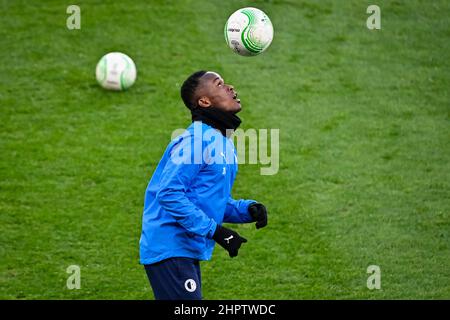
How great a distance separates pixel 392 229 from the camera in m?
9.12

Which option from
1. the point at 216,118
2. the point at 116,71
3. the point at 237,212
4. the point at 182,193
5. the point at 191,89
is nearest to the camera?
the point at 182,193

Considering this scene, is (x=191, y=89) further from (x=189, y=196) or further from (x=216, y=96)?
(x=189, y=196)

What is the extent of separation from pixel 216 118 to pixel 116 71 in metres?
5.91

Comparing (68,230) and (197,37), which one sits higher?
(197,37)

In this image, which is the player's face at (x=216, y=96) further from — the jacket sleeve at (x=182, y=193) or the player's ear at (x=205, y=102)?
the jacket sleeve at (x=182, y=193)

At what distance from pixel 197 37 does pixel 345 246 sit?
5.76m

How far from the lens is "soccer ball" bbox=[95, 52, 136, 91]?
1165 centimetres

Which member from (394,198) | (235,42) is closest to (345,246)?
(394,198)

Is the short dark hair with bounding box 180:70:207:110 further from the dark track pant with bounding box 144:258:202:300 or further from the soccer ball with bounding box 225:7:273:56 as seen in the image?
the dark track pant with bounding box 144:258:202:300

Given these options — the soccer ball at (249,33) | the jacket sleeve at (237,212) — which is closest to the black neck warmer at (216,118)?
the jacket sleeve at (237,212)

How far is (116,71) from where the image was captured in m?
11.7

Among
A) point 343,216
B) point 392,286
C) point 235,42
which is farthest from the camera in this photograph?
point 343,216

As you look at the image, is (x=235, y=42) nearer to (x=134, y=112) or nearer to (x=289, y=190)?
(x=289, y=190)

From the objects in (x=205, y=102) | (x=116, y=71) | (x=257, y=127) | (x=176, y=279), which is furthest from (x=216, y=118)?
(x=116, y=71)
